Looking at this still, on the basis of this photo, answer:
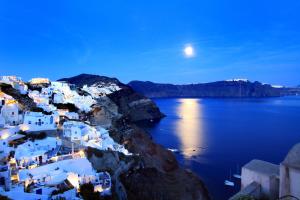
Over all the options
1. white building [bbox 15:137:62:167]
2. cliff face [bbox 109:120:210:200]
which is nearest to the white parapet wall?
white building [bbox 15:137:62:167]

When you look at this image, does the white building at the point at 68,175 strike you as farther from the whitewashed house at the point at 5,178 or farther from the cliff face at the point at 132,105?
the cliff face at the point at 132,105

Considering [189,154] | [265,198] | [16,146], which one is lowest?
[189,154]

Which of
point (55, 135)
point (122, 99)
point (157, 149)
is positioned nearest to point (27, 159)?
point (55, 135)

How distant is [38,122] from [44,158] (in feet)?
23.3

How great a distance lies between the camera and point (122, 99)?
9369 centimetres

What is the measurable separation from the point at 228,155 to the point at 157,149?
11111mm

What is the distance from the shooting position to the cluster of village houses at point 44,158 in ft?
49.1

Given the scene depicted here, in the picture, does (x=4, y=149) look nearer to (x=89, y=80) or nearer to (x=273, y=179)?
(x=273, y=179)

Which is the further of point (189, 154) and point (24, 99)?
point (189, 154)

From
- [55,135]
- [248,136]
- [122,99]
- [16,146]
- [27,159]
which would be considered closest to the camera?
[27,159]

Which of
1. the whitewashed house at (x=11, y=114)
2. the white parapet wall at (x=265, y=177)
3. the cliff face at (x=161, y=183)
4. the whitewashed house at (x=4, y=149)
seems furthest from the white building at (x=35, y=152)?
the white parapet wall at (x=265, y=177)

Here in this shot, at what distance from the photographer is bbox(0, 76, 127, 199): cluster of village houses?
1496cm

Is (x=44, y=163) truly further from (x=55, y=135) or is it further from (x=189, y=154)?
(x=189, y=154)

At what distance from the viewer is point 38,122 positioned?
2514 cm
